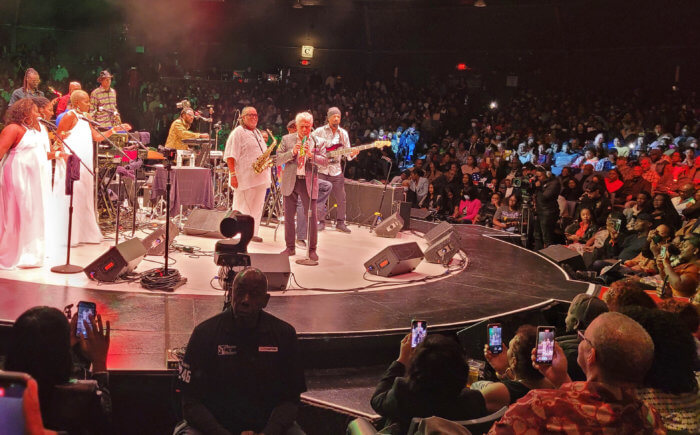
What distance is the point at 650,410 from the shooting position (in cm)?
240

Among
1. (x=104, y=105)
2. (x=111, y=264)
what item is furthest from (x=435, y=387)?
(x=104, y=105)

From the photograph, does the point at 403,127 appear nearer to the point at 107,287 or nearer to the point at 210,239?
the point at 210,239

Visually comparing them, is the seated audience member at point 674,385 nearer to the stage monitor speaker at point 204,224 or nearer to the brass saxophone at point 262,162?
the brass saxophone at point 262,162

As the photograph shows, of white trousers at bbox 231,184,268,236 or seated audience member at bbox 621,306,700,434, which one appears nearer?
seated audience member at bbox 621,306,700,434

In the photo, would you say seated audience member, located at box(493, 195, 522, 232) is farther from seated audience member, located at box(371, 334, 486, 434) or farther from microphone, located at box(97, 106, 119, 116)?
seated audience member, located at box(371, 334, 486, 434)

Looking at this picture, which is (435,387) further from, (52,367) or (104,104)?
(104,104)

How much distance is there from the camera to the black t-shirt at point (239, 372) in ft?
11.4

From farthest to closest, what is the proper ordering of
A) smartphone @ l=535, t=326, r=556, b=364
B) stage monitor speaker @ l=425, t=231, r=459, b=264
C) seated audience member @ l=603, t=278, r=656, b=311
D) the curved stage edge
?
stage monitor speaker @ l=425, t=231, r=459, b=264, the curved stage edge, seated audience member @ l=603, t=278, r=656, b=311, smartphone @ l=535, t=326, r=556, b=364

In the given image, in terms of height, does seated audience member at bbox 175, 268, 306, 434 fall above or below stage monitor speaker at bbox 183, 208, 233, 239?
below

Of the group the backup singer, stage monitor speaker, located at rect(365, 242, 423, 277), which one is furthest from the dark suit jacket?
stage monitor speaker, located at rect(365, 242, 423, 277)

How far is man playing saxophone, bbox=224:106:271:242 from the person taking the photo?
28.0 ft

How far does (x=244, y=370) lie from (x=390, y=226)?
6.79 m

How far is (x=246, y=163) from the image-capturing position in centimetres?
860

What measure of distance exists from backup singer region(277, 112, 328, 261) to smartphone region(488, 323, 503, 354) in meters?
4.10
